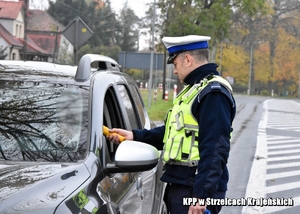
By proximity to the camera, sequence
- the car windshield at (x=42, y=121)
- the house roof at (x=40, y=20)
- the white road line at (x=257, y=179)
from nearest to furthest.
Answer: the car windshield at (x=42, y=121), the white road line at (x=257, y=179), the house roof at (x=40, y=20)

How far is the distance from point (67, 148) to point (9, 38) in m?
57.9

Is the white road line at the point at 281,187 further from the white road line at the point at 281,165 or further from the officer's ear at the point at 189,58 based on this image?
the officer's ear at the point at 189,58

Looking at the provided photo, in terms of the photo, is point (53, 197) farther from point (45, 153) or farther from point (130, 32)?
point (130, 32)

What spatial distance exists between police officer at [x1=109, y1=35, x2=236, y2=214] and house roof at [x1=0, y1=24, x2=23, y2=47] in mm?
55476

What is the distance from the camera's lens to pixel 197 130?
3633mm

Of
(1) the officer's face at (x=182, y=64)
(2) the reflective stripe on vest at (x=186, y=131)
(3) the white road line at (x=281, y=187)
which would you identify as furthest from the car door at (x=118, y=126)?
(3) the white road line at (x=281, y=187)

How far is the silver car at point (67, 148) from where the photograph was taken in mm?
2723

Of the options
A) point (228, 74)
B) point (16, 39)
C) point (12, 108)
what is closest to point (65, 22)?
point (16, 39)

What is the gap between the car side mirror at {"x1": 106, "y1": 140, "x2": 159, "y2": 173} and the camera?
3082 millimetres

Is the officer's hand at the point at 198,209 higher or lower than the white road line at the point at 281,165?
higher

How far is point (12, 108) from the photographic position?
3.65 metres

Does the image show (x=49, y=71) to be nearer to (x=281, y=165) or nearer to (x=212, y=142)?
(x=212, y=142)

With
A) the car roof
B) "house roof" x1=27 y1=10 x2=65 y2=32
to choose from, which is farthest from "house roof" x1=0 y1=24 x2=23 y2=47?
the car roof

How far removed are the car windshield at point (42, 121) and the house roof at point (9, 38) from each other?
55301 millimetres
